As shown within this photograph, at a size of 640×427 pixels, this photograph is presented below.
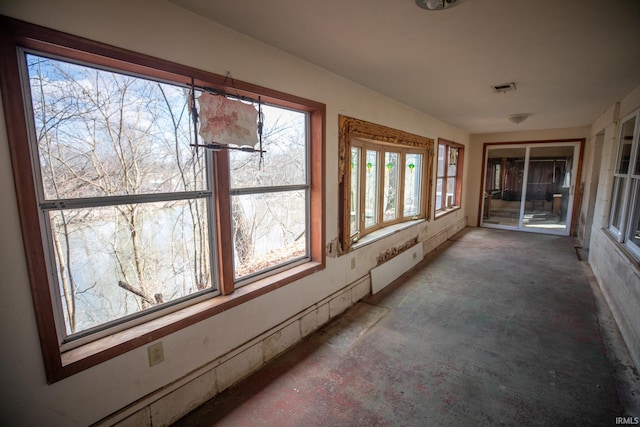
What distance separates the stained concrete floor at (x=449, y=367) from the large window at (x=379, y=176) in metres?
0.94

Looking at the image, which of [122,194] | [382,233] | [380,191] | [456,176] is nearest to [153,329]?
[122,194]

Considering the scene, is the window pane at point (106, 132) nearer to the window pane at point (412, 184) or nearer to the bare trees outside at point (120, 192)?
the bare trees outside at point (120, 192)

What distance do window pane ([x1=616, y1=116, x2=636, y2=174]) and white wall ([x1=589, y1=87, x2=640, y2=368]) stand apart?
15 centimetres

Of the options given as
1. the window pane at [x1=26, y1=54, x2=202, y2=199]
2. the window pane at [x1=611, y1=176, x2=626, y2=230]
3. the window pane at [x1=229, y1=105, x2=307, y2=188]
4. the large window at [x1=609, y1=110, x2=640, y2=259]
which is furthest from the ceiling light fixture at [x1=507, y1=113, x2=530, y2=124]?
the window pane at [x1=26, y1=54, x2=202, y2=199]

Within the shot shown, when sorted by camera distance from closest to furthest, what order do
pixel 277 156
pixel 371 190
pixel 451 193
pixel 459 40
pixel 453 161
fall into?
pixel 459 40 → pixel 277 156 → pixel 371 190 → pixel 453 161 → pixel 451 193

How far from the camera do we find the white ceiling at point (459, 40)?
1.48 meters

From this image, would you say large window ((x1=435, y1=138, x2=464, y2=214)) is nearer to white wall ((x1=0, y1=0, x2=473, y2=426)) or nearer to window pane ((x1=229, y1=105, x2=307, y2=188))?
window pane ((x1=229, y1=105, x2=307, y2=188))

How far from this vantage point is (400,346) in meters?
2.36

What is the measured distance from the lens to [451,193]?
6641 mm

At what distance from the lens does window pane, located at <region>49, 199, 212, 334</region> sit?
1349 mm

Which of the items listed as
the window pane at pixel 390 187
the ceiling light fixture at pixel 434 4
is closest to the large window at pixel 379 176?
A: the window pane at pixel 390 187

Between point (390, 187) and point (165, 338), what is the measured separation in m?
3.46

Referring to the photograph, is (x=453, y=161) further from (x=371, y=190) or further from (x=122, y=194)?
(x=122, y=194)

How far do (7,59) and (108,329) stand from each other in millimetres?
1241
